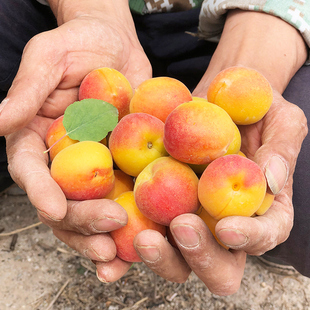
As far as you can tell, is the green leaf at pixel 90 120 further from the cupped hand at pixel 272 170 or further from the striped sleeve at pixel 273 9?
the striped sleeve at pixel 273 9

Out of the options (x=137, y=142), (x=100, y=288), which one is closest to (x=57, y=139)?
(x=137, y=142)

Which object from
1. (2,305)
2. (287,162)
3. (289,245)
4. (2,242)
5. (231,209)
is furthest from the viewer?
(2,242)

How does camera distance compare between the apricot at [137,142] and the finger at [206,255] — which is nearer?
the finger at [206,255]

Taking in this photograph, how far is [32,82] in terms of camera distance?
121 centimetres

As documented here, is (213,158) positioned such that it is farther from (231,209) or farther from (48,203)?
(48,203)

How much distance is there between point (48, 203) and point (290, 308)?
1.60 m

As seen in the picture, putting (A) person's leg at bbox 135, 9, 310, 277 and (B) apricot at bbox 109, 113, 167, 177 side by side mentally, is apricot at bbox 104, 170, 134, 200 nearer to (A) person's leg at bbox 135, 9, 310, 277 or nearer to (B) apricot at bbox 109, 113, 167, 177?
(B) apricot at bbox 109, 113, 167, 177

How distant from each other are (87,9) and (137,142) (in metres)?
1.08

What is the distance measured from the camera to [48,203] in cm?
93

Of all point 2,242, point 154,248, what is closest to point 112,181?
point 154,248

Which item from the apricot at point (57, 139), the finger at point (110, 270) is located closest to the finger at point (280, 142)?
the finger at point (110, 270)

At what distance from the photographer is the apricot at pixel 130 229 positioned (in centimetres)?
105

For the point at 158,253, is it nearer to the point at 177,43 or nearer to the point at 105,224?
the point at 105,224

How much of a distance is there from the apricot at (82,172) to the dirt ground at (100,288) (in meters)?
1.02
